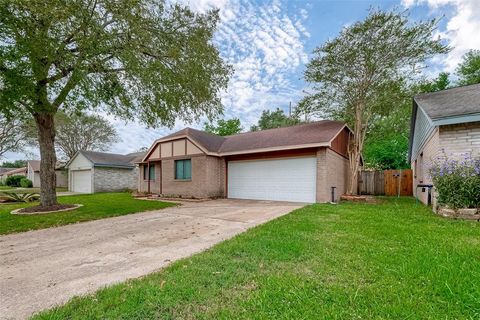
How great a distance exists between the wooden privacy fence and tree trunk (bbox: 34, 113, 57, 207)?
56.4 feet

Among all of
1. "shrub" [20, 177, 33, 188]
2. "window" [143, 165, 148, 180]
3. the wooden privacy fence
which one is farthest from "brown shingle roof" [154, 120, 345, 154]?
"shrub" [20, 177, 33, 188]

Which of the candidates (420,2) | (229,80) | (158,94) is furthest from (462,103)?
(158,94)

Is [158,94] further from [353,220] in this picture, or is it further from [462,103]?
[462,103]

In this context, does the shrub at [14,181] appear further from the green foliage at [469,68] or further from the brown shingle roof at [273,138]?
the green foliage at [469,68]

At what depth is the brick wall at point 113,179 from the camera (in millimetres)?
21766

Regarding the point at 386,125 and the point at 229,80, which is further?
the point at 386,125

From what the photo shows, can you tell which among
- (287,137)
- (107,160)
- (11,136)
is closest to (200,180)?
(287,137)

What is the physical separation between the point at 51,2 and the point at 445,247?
9.44m

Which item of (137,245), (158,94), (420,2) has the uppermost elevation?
(420,2)

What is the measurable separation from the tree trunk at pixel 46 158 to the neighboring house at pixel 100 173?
1144 cm

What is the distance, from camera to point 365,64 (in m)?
11.3

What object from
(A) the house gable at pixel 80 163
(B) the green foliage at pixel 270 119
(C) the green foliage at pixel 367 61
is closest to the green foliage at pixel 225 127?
(B) the green foliage at pixel 270 119

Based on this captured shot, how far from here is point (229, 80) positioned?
9.39 m

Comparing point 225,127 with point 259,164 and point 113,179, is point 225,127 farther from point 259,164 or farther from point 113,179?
point 259,164
